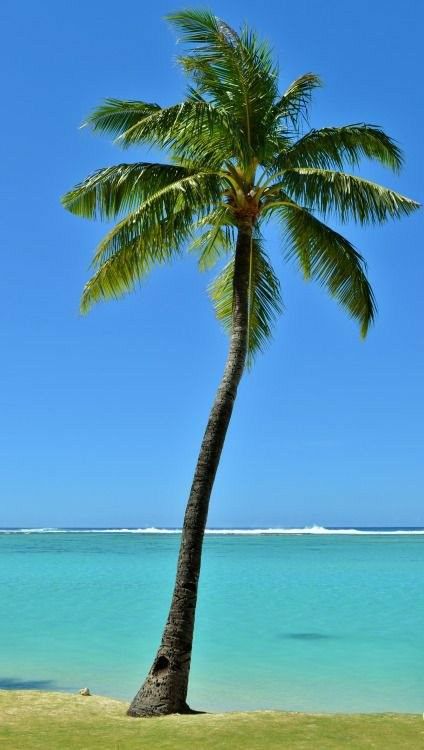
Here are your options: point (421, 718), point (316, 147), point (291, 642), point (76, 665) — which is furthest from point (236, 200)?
point (291, 642)

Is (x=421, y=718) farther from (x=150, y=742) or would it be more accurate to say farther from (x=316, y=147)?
(x=316, y=147)

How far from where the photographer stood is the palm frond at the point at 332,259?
1131 cm

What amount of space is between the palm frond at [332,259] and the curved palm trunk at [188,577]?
217 centimetres

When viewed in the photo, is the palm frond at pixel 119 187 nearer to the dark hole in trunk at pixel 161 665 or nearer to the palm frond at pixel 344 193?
the palm frond at pixel 344 193

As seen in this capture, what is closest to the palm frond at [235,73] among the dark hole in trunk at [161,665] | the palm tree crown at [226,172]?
the palm tree crown at [226,172]

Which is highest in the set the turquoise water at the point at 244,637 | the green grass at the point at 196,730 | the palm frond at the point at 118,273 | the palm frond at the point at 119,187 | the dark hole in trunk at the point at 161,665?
the palm frond at the point at 119,187

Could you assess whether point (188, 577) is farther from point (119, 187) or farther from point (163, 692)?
point (119, 187)

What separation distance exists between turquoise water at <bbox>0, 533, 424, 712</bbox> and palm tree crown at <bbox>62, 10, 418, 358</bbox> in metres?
6.08

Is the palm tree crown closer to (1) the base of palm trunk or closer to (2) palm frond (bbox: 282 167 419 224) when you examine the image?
(2) palm frond (bbox: 282 167 419 224)

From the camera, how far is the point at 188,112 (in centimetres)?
1007

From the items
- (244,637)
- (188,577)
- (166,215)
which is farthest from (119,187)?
(244,637)

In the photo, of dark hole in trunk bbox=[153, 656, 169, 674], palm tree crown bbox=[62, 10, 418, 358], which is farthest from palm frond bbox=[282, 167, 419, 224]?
dark hole in trunk bbox=[153, 656, 169, 674]

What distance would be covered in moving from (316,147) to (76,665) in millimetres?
9814

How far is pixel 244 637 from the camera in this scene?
60.4ft
